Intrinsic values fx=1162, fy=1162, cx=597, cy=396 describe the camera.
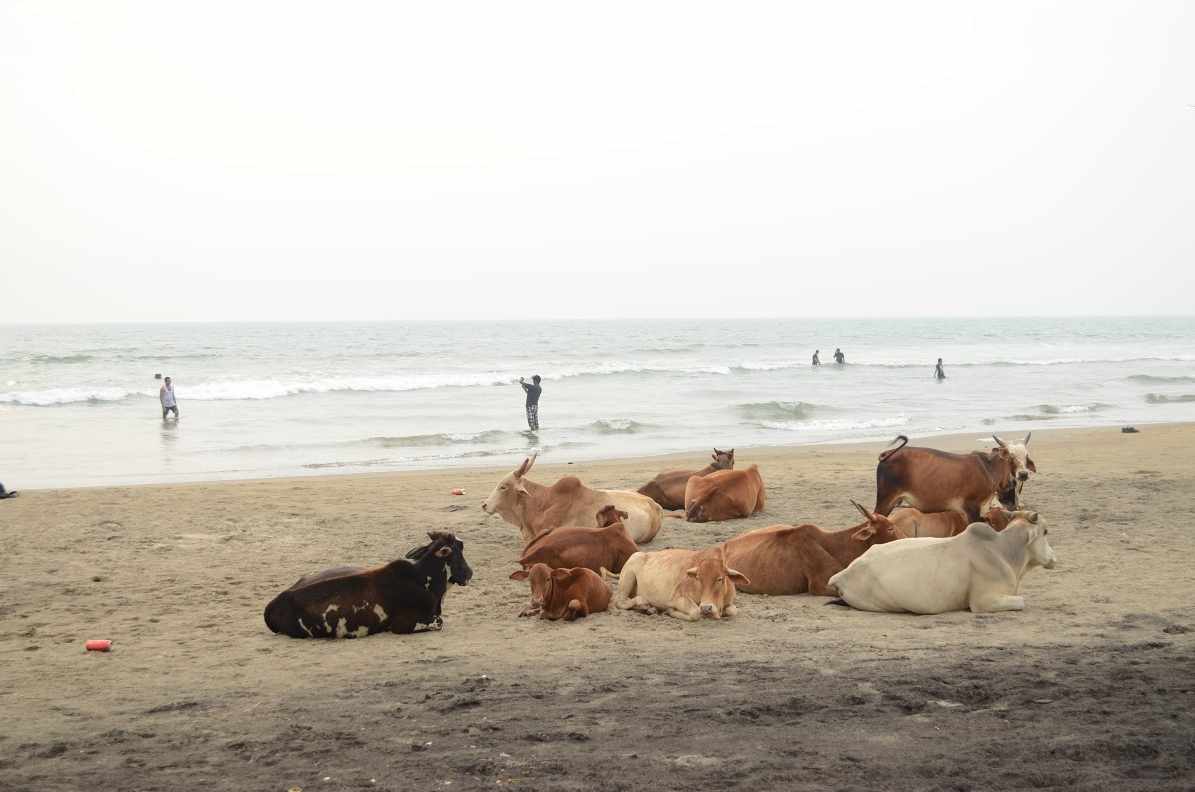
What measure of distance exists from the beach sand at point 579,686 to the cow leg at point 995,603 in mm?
131

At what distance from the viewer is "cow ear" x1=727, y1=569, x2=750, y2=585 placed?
341 inches

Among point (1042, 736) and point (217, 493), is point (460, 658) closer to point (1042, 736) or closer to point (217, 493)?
point (1042, 736)

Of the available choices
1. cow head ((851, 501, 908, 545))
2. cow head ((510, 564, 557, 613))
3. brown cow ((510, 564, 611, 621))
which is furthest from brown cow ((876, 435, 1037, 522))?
cow head ((510, 564, 557, 613))

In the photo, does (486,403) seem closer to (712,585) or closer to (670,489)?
(670,489)

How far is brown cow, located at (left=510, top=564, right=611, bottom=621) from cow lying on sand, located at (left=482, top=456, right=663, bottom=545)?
2.71 meters

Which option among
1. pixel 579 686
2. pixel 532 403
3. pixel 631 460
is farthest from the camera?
pixel 532 403

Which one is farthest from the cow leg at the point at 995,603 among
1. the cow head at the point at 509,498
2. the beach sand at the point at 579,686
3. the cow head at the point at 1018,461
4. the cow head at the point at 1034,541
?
the cow head at the point at 509,498

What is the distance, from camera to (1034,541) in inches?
332

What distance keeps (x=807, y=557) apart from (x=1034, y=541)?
5.55ft

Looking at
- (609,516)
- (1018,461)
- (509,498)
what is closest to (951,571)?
(609,516)

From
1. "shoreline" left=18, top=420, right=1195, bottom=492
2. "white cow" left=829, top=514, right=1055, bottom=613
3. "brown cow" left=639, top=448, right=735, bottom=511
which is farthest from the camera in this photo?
"shoreline" left=18, top=420, right=1195, bottom=492

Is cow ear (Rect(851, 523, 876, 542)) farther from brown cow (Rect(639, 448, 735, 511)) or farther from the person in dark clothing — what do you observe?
the person in dark clothing

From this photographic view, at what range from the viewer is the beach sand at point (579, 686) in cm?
502

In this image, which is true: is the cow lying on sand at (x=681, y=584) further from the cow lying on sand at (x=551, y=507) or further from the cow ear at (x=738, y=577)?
the cow lying on sand at (x=551, y=507)
